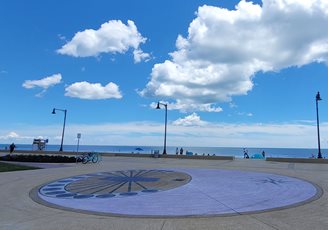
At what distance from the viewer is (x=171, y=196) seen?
32.6ft

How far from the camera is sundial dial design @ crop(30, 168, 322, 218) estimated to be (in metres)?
8.18

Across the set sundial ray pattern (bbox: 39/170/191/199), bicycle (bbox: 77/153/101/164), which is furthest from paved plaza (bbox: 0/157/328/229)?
bicycle (bbox: 77/153/101/164)

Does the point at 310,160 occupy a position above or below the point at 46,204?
above

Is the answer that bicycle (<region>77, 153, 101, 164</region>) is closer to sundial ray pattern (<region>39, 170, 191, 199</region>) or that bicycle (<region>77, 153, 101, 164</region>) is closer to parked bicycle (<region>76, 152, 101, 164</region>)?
parked bicycle (<region>76, 152, 101, 164</region>)

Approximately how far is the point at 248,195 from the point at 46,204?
20.2 feet

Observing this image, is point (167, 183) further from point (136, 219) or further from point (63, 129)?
point (63, 129)

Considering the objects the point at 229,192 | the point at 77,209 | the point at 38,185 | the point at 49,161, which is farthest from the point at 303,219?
the point at 49,161

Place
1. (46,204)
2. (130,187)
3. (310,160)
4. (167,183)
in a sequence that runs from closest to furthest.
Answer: (46,204) → (130,187) → (167,183) → (310,160)

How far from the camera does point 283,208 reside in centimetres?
820

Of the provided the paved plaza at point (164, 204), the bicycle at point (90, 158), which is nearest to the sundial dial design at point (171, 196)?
the paved plaza at point (164, 204)

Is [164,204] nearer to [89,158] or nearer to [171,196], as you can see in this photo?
[171,196]

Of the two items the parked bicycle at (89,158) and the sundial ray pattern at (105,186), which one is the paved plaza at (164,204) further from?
the parked bicycle at (89,158)

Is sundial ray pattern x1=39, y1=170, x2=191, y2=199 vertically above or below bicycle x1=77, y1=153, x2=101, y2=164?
below

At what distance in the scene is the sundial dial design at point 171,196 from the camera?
8180 mm
